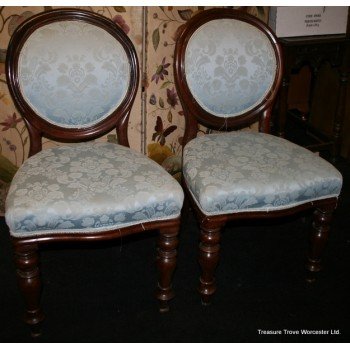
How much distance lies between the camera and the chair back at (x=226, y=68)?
5.34ft

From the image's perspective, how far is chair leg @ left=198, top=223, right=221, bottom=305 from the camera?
1423mm

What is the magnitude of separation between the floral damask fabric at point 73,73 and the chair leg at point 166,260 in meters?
0.53

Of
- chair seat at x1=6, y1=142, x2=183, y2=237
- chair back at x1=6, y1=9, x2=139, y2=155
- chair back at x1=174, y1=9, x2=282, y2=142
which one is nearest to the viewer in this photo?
chair seat at x1=6, y1=142, x2=183, y2=237

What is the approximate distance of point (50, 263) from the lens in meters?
1.77

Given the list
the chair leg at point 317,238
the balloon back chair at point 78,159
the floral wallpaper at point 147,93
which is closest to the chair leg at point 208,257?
the balloon back chair at point 78,159

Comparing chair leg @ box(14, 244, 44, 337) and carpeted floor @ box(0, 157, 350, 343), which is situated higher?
chair leg @ box(14, 244, 44, 337)

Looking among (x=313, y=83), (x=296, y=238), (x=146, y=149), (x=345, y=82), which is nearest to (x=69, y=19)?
(x=146, y=149)

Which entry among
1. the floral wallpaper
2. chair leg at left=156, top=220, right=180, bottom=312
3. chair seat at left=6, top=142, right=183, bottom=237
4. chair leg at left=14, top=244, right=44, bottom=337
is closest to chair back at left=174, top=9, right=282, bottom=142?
the floral wallpaper

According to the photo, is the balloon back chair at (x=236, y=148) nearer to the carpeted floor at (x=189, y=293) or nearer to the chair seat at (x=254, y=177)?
the chair seat at (x=254, y=177)

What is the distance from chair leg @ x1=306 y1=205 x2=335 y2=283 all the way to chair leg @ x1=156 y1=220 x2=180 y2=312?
554 mm

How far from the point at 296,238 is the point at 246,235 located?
0.23 meters

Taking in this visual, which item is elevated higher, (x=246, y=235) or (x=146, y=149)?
(x=146, y=149)

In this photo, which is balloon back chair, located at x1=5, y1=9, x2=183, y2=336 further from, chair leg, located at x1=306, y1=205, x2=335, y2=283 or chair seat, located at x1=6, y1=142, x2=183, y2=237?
chair leg, located at x1=306, y1=205, x2=335, y2=283

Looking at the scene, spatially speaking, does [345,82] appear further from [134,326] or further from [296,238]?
[134,326]
